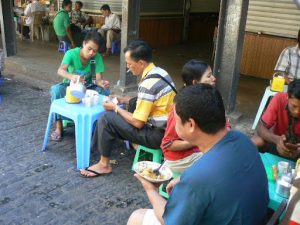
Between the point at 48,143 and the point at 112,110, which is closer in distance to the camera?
the point at 112,110

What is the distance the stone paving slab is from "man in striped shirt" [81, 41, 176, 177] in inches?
19.4

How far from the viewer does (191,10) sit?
11.8 m

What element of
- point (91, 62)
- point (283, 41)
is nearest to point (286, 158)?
point (91, 62)

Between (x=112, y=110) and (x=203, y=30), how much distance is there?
9819 mm

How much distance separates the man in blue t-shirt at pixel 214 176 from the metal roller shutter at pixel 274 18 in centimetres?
574

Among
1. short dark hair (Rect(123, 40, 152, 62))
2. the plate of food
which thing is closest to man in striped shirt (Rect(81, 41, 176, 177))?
short dark hair (Rect(123, 40, 152, 62))

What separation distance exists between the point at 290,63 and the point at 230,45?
2.80 ft

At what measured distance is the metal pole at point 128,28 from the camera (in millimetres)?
5836

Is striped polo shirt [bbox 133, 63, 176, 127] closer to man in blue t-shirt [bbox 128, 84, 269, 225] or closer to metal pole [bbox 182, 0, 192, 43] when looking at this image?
man in blue t-shirt [bbox 128, 84, 269, 225]

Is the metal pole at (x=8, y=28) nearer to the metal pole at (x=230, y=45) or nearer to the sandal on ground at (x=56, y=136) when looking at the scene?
the sandal on ground at (x=56, y=136)

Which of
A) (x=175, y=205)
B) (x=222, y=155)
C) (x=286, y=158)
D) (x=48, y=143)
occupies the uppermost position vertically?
(x=222, y=155)

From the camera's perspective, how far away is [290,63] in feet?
15.5

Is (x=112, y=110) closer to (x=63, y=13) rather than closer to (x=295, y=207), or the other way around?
(x=295, y=207)

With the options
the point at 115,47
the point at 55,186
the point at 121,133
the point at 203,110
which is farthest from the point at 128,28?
the point at 203,110
